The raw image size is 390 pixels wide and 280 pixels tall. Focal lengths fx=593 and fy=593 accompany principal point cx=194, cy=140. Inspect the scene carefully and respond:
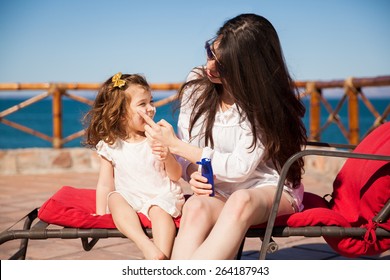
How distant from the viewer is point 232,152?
7.74 feet

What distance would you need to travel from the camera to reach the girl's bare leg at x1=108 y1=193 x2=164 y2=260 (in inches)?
82.7

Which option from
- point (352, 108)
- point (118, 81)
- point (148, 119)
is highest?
point (118, 81)

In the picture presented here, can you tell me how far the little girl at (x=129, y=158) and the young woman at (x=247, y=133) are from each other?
162mm

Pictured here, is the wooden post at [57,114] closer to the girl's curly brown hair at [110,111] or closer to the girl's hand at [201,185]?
the girl's curly brown hair at [110,111]

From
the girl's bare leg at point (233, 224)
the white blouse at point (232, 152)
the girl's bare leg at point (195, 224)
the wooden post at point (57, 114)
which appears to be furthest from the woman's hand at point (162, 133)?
the wooden post at point (57, 114)

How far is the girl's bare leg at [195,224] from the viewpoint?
6.45ft

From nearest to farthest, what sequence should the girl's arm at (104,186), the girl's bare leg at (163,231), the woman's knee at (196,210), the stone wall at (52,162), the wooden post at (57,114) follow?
the woman's knee at (196,210), the girl's bare leg at (163,231), the girl's arm at (104,186), the stone wall at (52,162), the wooden post at (57,114)

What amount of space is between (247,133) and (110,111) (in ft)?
2.14

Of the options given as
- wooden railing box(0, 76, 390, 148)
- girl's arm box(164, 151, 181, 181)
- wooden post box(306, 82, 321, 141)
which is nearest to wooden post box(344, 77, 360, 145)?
wooden railing box(0, 76, 390, 148)

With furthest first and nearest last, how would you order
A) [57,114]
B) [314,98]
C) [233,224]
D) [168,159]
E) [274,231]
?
[57,114] < [314,98] < [168,159] < [274,231] < [233,224]

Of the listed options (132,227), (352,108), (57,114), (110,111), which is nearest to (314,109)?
(352,108)

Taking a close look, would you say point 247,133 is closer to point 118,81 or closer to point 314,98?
point 118,81

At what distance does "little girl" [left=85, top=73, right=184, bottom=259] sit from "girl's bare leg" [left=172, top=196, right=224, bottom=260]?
19 centimetres
